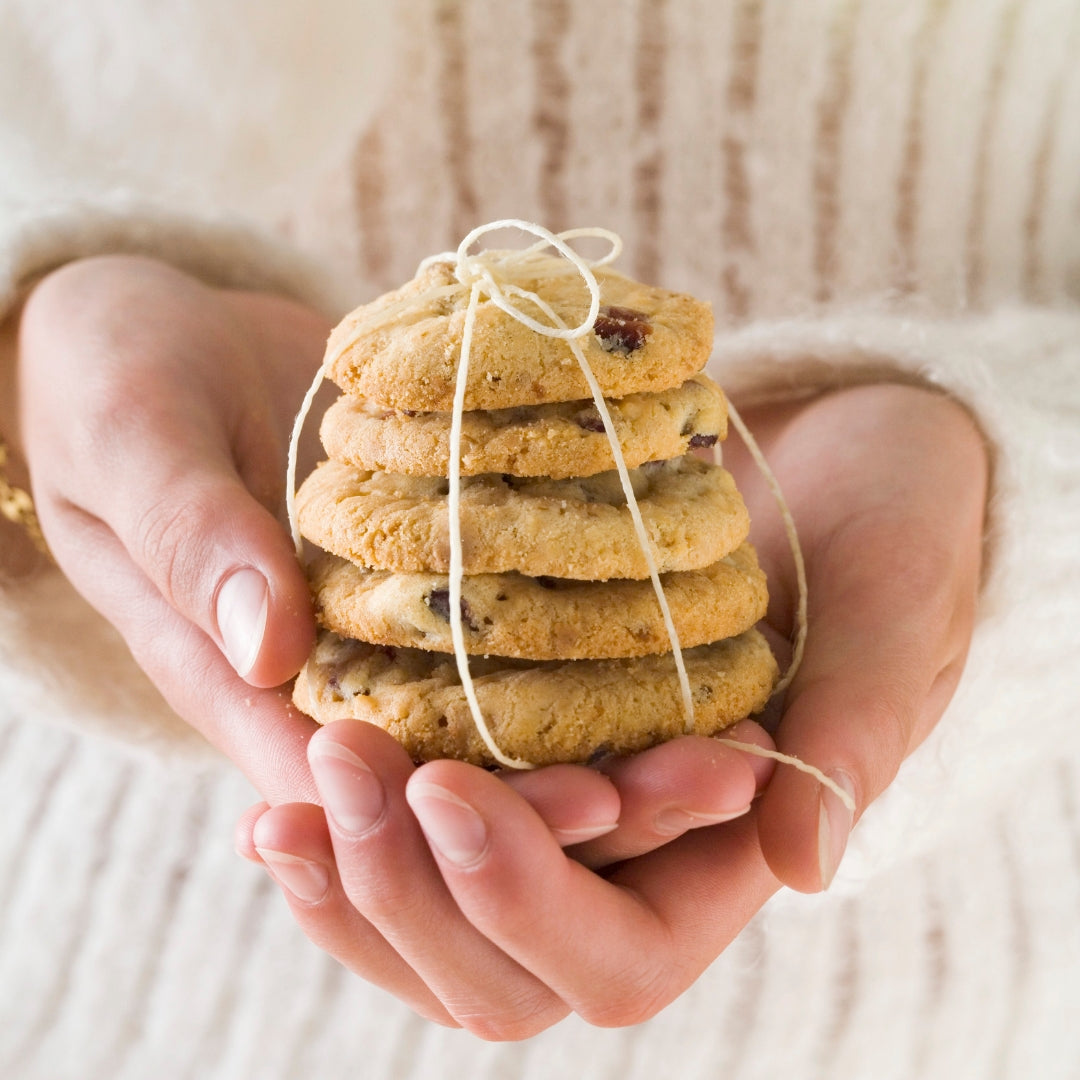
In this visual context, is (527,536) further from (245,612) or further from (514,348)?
(245,612)

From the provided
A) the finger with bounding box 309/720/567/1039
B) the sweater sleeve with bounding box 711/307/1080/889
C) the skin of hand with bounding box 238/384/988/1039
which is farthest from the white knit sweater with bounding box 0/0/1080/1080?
the finger with bounding box 309/720/567/1039

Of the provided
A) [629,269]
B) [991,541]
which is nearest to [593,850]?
[991,541]

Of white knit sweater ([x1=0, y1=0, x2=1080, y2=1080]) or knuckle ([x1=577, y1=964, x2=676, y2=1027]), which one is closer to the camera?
knuckle ([x1=577, y1=964, x2=676, y2=1027])

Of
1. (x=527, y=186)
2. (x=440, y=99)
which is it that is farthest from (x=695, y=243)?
(x=440, y=99)

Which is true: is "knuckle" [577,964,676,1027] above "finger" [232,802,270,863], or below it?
below

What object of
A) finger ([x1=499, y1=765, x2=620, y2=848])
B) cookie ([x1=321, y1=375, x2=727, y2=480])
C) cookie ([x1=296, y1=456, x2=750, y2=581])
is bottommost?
finger ([x1=499, y1=765, x2=620, y2=848])

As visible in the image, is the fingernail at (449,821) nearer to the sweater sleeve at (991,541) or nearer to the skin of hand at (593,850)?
the skin of hand at (593,850)

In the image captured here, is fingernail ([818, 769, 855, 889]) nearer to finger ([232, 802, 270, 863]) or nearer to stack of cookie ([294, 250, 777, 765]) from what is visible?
stack of cookie ([294, 250, 777, 765])

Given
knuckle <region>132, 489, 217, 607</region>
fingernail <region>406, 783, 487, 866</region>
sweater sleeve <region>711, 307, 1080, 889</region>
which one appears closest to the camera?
fingernail <region>406, 783, 487, 866</region>

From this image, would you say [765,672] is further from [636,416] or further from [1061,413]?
[1061,413]

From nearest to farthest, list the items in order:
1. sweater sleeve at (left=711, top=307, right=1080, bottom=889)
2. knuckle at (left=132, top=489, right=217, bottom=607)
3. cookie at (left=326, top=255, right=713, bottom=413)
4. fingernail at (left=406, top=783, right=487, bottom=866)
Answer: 1. fingernail at (left=406, top=783, right=487, bottom=866)
2. cookie at (left=326, top=255, right=713, bottom=413)
3. knuckle at (left=132, top=489, right=217, bottom=607)
4. sweater sleeve at (left=711, top=307, right=1080, bottom=889)
